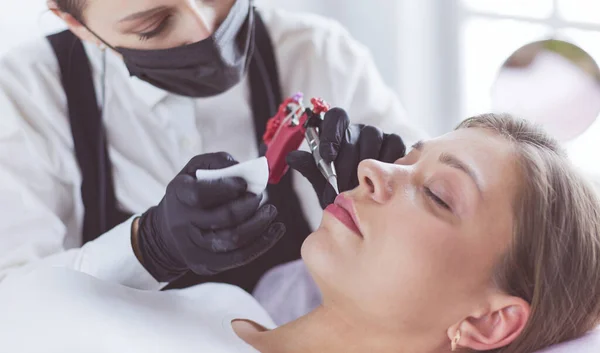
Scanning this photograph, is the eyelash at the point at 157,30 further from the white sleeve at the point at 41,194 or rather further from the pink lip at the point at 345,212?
the pink lip at the point at 345,212

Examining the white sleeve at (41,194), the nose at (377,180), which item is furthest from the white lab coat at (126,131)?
the nose at (377,180)

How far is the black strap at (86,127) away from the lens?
1.59 m

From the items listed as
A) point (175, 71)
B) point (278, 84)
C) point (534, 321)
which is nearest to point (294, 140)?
point (175, 71)

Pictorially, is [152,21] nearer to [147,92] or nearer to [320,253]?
[147,92]

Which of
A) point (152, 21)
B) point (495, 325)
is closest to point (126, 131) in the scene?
point (152, 21)

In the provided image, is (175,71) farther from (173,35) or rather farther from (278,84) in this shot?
(278,84)

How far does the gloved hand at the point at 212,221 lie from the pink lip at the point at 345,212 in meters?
0.11

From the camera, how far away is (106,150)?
1.65m

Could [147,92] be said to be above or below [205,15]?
below

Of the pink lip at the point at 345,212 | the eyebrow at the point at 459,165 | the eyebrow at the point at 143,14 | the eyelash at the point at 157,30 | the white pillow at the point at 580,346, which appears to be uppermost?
the eyebrow at the point at 143,14

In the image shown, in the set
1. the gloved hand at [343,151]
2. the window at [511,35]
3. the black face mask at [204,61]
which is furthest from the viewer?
the window at [511,35]

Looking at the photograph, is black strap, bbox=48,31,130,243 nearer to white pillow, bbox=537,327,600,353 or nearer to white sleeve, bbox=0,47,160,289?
white sleeve, bbox=0,47,160,289

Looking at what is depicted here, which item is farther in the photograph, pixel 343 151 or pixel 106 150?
pixel 106 150

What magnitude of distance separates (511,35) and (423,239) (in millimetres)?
1322
